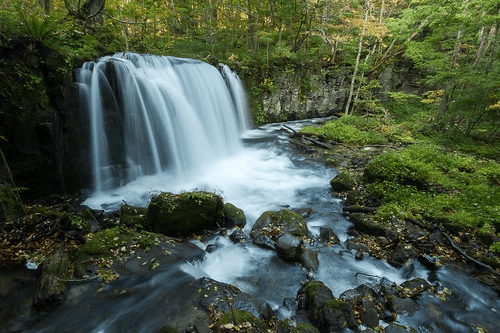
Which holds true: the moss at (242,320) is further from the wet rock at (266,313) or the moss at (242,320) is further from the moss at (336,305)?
the moss at (336,305)

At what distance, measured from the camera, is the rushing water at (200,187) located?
3.41 meters

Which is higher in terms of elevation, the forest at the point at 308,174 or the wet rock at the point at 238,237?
the forest at the point at 308,174

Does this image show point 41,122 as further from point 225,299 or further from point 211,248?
point 225,299

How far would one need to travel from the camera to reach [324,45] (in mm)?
18859

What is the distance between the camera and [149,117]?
334 inches

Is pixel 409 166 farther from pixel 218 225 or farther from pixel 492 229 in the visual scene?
pixel 218 225

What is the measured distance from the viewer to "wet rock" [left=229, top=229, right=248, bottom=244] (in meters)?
5.27

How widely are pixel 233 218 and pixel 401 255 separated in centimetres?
350

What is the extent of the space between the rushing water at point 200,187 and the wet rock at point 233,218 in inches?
8.8

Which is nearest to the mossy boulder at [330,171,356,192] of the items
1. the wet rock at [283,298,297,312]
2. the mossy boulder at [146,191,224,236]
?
the mossy boulder at [146,191,224,236]

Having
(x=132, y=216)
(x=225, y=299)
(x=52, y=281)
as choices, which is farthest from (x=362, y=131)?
(x=52, y=281)

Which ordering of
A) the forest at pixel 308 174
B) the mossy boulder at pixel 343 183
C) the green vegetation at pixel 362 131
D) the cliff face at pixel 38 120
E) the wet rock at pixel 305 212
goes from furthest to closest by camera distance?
the green vegetation at pixel 362 131 < the mossy boulder at pixel 343 183 < the wet rock at pixel 305 212 < the cliff face at pixel 38 120 < the forest at pixel 308 174

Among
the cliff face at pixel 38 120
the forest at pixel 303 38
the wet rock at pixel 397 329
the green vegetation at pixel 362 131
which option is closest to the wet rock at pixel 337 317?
the wet rock at pixel 397 329

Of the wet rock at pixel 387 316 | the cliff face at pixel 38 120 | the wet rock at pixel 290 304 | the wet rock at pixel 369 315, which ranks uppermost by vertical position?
the cliff face at pixel 38 120
